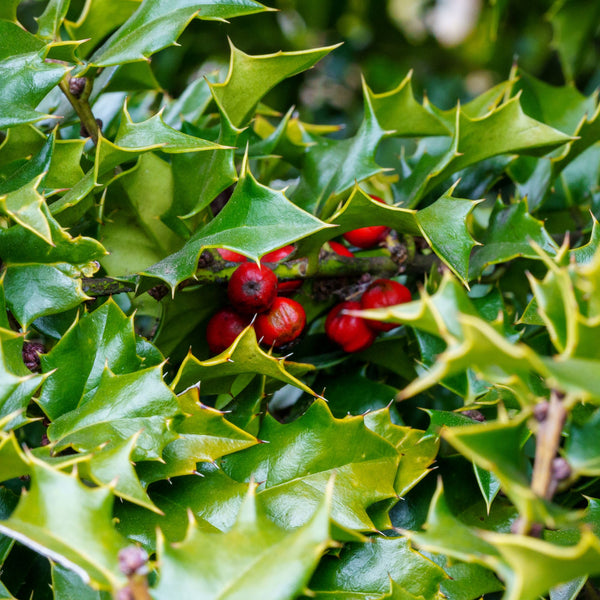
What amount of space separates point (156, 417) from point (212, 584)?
235 mm

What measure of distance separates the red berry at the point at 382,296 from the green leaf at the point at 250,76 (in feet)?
1.11

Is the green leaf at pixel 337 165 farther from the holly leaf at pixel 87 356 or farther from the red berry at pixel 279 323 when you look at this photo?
the holly leaf at pixel 87 356

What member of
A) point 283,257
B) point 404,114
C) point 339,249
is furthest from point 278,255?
point 404,114

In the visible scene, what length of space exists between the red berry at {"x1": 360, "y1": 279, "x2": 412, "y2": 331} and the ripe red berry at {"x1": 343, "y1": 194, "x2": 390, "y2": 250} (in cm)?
10

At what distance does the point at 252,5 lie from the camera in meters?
0.92

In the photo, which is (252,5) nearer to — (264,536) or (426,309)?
(426,309)

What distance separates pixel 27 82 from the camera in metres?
0.86

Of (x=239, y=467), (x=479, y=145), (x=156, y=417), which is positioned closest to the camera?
(x=156, y=417)

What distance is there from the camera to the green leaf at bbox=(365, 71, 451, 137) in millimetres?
1092

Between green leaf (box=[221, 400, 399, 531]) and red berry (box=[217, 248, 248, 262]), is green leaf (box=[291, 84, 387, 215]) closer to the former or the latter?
red berry (box=[217, 248, 248, 262])

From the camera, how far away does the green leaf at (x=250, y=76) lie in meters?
0.95

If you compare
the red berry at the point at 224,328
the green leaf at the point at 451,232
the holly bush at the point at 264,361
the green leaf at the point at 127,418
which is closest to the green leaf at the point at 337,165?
the holly bush at the point at 264,361

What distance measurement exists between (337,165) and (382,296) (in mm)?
243

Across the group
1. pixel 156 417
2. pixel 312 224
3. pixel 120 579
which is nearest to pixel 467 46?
pixel 312 224
